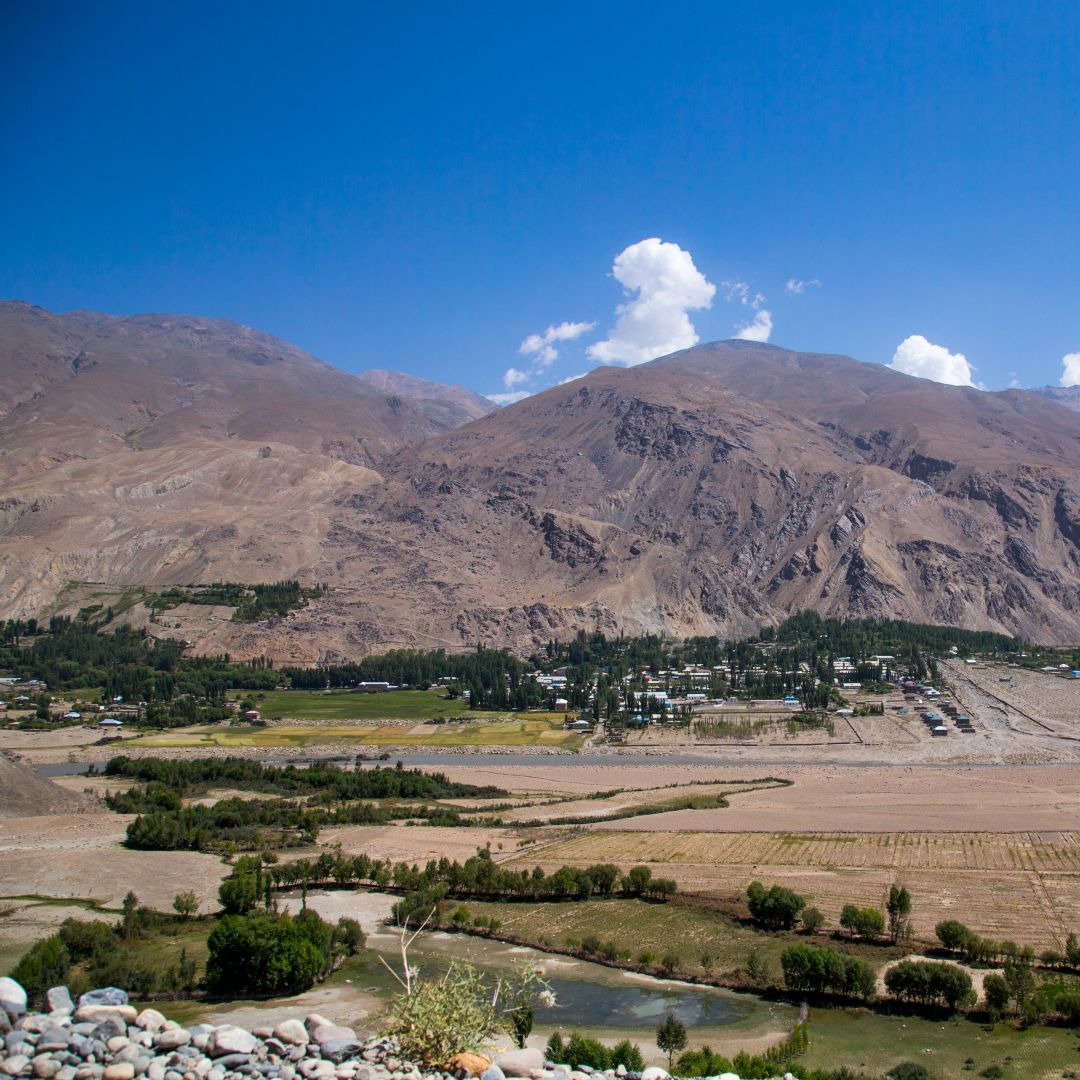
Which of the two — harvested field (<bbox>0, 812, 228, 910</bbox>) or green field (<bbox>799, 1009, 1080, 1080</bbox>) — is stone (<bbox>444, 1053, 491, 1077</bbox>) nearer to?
green field (<bbox>799, 1009, 1080, 1080</bbox>)

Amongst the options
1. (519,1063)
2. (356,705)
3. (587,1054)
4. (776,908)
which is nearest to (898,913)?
(776,908)

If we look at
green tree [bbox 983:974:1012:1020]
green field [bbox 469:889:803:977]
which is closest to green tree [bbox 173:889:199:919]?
green field [bbox 469:889:803:977]

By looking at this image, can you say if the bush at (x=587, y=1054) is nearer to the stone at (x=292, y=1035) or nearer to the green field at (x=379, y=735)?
the stone at (x=292, y=1035)

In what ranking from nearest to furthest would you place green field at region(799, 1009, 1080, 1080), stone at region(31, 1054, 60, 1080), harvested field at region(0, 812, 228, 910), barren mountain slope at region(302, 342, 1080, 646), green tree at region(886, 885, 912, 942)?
stone at region(31, 1054, 60, 1080), green field at region(799, 1009, 1080, 1080), green tree at region(886, 885, 912, 942), harvested field at region(0, 812, 228, 910), barren mountain slope at region(302, 342, 1080, 646)

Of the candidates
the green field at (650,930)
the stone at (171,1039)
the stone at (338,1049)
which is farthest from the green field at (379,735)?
the stone at (171,1039)

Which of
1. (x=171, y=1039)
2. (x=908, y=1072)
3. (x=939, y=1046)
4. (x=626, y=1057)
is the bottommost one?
(x=939, y=1046)

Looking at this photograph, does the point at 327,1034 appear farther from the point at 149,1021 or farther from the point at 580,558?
the point at 580,558

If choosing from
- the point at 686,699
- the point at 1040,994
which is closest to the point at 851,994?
the point at 1040,994
